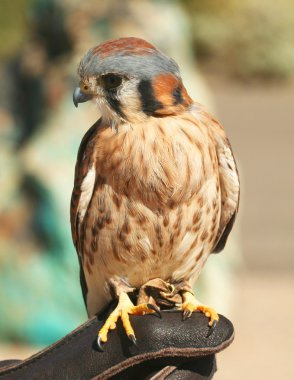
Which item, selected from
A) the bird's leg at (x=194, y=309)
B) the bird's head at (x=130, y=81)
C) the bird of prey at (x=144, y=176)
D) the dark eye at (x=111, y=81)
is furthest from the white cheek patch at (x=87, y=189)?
the bird's leg at (x=194, y=309)

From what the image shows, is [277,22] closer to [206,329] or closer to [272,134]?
[272,134]

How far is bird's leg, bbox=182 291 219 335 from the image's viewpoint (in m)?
3.49

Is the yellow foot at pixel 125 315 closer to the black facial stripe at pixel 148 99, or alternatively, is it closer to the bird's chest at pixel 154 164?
the bird's chest at pixel 154 164

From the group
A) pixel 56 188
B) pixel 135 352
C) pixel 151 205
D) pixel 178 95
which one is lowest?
pixel 56 188

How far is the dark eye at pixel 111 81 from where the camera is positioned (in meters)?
3.53

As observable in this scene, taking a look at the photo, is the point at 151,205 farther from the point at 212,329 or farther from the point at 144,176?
the point at 212,329

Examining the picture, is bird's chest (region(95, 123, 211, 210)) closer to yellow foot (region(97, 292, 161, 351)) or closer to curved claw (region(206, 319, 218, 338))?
yellow foot (region(97, 292, 161, 351))

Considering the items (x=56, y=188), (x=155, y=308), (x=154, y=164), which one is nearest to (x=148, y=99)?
(x=154, y=164)

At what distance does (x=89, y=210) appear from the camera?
152 inches

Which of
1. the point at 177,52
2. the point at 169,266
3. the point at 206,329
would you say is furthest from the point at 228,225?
the point at 177,52

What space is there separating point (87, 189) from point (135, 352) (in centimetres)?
64

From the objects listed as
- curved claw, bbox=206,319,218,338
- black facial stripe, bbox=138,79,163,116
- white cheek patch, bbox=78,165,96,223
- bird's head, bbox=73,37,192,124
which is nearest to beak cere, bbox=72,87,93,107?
bird's head, bbox=73,37,192,124

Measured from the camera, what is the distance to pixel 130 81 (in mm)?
3539

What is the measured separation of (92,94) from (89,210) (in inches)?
18.9
